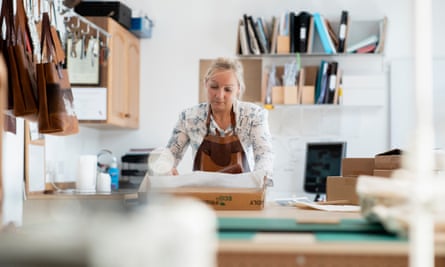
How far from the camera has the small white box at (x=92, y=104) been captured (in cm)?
524

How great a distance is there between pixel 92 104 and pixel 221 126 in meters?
1.81

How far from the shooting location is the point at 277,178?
5.73 meters

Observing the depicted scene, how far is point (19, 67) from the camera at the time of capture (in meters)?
2.78

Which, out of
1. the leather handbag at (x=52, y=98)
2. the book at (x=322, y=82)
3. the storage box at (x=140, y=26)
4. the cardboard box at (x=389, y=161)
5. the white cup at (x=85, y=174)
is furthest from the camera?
the storage box at (x=140, y=26)

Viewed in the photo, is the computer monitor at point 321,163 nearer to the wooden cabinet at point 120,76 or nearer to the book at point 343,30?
the book at point 343,30

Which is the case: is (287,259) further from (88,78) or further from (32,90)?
(88,78)

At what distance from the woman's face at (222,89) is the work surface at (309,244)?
2.09 meters

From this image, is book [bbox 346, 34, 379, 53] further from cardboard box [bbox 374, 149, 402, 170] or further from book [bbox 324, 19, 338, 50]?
cardboard box [bbox 374, 149, 402, 170]

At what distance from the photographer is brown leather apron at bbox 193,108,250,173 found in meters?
3.65

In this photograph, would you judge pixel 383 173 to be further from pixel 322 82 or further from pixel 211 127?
pixel 322 82

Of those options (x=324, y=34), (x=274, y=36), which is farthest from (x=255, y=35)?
(x=324, y=34)

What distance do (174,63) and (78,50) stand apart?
103cm

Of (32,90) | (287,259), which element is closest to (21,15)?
(32,90)

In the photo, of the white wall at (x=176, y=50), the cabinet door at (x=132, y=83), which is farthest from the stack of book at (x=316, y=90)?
the cabinet door at (x=132, y=83)
